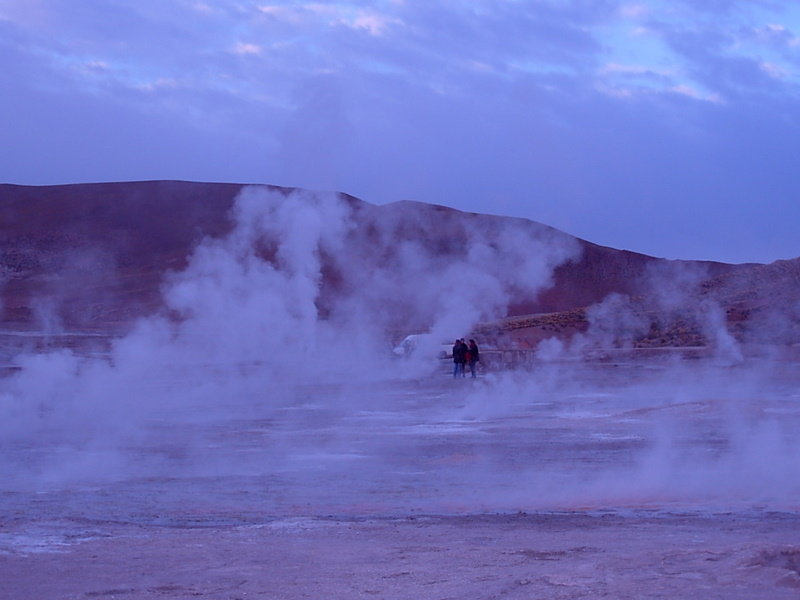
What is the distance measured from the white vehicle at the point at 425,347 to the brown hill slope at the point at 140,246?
523 centimetres

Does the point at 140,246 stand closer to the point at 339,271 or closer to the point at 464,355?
the point at 339,271

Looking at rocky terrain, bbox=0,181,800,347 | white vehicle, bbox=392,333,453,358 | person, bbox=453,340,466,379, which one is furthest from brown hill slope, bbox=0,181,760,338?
person, bbox=453,340,466,379

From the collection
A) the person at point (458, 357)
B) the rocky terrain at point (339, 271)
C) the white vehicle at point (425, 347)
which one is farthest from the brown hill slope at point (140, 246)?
the person at point (458, 357)

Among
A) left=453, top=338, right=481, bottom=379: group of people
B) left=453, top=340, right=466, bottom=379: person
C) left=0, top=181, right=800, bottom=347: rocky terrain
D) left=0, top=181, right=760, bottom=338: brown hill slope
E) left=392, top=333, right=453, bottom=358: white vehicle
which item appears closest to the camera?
left=453, top=338, right=481, bottom=379: group of people

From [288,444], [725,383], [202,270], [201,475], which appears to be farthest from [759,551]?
[202,270]

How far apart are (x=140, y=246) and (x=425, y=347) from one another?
228 ft

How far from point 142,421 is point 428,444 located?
6.98 metres

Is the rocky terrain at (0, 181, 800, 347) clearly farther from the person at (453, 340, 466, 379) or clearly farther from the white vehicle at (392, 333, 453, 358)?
the person at (453, 340, 466, 379)

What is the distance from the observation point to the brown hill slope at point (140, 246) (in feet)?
185

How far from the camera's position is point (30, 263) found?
313 feet

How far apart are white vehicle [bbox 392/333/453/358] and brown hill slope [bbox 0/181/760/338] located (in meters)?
5.23

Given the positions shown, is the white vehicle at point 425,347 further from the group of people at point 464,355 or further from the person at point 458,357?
the group of people at point 464,355

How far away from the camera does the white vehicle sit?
126 ft

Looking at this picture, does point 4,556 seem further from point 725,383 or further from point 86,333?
point 86,333
